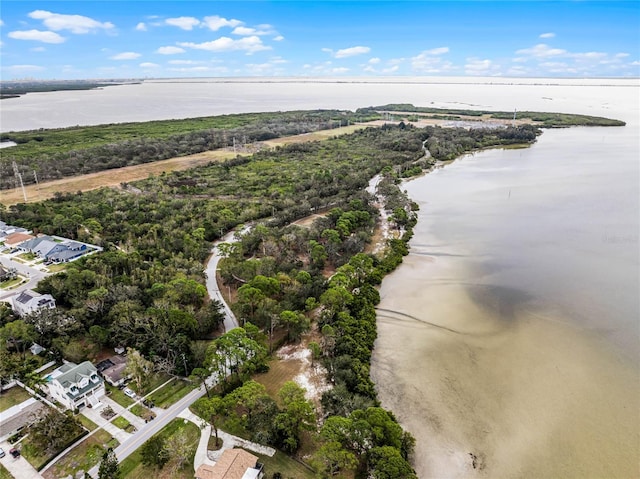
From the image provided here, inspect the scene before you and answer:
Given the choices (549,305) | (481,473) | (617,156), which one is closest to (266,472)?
(481,473)

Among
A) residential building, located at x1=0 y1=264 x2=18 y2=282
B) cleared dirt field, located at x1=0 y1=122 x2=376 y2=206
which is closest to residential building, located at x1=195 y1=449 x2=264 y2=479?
residential building, located at x1=0 y1=264 x2=18 y2=282

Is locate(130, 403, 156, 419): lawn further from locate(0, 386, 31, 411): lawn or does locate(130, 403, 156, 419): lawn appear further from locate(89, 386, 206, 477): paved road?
locate(0, 386, 31, 411): lawn

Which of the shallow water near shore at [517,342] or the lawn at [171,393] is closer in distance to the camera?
the shallow water near shore at [517,342]

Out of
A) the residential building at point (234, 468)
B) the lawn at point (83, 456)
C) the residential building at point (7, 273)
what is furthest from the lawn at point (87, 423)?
the residential building at point (7, 273)

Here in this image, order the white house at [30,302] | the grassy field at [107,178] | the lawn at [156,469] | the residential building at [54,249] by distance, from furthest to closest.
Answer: the grassy field at [107,178], the residential building at [54,249], the white house at [30,302], the lawn at [156,469]

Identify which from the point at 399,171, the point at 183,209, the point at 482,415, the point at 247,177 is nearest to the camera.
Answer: the point at 482,415

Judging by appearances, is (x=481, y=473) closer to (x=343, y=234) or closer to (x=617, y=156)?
(x=343, y=234)

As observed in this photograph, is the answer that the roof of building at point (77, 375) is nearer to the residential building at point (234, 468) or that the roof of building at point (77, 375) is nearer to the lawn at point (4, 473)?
the lawn at point (4, 473)
